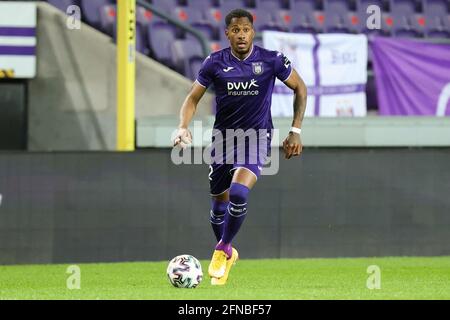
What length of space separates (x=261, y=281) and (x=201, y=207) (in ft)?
9.53

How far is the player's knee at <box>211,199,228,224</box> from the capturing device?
1150 centimetres

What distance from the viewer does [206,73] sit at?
10.9 meters

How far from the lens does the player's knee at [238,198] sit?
10.6 m

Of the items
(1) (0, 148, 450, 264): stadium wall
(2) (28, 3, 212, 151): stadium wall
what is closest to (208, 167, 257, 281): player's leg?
(1) (0, 148, 450, 264): stadium wall

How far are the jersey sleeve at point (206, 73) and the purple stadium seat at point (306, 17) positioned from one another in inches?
274

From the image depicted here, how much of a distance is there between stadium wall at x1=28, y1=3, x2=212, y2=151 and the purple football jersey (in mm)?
4829

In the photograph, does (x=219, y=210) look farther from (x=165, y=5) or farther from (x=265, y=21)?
(x=265, y=21)

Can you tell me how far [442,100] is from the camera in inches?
637

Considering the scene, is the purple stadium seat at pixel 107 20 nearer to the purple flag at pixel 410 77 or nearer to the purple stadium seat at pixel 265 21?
the purple stadium seat at pixel 265 21

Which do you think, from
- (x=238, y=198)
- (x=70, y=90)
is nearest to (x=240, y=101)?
(x=238, y=198)

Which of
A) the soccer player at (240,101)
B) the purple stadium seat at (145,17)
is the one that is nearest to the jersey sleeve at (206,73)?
the soccer player at (240,101)

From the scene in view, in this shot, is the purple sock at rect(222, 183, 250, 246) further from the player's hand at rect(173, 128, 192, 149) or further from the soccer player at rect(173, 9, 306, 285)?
the player's hand at rect(173, 128, 192, 149)

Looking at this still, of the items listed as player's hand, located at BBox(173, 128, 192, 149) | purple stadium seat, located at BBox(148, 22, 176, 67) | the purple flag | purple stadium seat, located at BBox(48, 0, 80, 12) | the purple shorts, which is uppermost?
A: purple stadium seat, located at BBox(48, 0, 80, 12)
